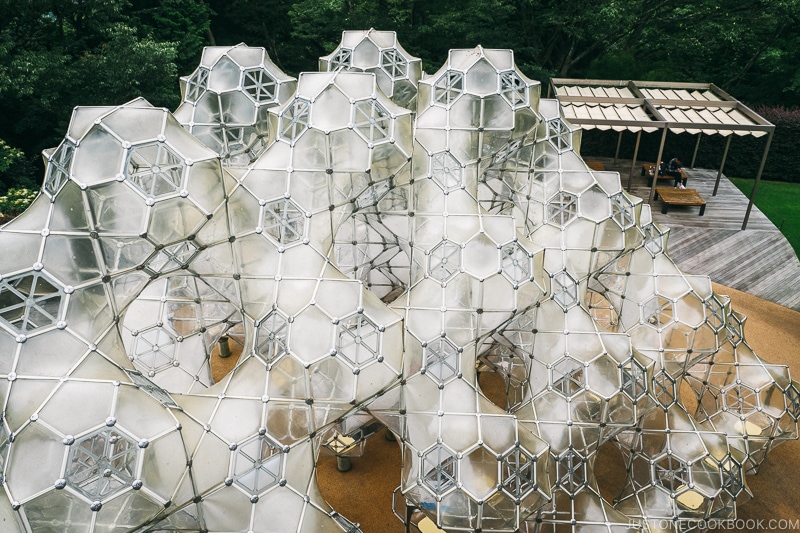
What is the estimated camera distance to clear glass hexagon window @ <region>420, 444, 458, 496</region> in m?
11.7

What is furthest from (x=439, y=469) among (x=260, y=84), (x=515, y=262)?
(x=260, y=84)

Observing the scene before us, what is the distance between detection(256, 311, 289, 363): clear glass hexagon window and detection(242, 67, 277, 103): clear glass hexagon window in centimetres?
755

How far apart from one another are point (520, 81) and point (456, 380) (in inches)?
330

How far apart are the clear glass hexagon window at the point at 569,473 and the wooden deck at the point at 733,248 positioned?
15.6 meters

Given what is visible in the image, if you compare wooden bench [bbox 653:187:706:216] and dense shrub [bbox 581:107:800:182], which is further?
dense shrub [bbox 581:107:800:182]

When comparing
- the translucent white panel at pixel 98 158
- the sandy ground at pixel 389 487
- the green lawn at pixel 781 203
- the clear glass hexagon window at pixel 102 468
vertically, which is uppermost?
the translucent white panel at pixel 98 158

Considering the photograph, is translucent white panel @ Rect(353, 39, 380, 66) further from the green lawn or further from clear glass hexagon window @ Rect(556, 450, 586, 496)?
the green lawn

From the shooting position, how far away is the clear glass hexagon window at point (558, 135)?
54.9ft

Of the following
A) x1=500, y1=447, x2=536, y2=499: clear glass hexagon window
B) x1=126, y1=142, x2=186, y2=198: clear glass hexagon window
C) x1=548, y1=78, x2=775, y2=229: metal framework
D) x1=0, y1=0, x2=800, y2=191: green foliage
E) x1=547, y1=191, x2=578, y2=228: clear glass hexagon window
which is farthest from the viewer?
x1=0, y1=0, x2=800, y2=191: green foliage

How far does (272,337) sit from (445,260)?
4.44 m

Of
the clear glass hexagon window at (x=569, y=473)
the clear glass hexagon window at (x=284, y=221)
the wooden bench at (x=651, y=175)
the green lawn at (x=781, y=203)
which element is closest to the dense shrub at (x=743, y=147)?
the green lawn at (x=781, y=203)

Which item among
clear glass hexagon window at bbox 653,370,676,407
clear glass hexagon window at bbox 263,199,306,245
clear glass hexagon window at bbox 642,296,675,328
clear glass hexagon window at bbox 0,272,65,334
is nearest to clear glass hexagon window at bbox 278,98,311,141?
clear glass hexagon window at bbox 263,199,306,245

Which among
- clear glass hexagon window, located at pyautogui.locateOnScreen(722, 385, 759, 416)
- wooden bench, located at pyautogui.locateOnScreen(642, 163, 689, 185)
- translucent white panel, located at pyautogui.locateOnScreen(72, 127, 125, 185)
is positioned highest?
translucent white panel, located at pyautogui.locateOnScreen(72, 127, 125, 185)

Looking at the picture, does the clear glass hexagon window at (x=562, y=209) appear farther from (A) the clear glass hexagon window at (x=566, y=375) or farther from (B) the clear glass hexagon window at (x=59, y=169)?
(B) the clear glass hexagon window at (x=59, y=169)
